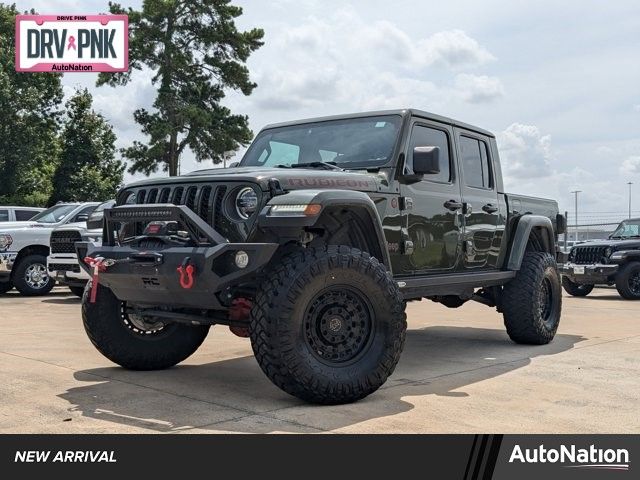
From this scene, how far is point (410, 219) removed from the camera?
19.1 feet

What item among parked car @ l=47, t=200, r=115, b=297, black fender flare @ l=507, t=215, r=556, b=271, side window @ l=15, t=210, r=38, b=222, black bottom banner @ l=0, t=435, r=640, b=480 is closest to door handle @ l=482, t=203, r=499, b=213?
black fender flare @ l=507, t=215, r=556, b=271

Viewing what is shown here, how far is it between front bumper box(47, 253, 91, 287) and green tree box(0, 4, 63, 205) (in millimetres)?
24528

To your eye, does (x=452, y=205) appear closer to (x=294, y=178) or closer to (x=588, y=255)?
(x=294, y=178)

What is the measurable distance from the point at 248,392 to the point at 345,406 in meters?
0.81

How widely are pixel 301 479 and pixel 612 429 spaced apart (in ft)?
6.52

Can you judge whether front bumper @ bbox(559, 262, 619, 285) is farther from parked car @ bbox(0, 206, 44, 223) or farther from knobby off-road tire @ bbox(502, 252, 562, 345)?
parked car @ bbox(0, 206, 44, 223)

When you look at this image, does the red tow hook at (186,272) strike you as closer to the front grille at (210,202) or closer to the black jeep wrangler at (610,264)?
the front grille at (210,202)

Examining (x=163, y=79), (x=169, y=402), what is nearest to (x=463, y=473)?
(x=169, y=402)

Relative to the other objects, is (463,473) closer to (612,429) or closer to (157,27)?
(612,429)

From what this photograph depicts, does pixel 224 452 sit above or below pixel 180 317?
below

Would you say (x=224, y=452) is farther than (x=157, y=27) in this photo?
No

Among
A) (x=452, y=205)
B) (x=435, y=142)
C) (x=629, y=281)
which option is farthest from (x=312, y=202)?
(x=629, y=281)

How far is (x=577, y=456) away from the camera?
356 cm

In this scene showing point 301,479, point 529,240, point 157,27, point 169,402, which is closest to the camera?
point 301,479
